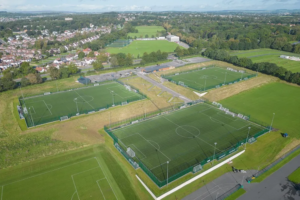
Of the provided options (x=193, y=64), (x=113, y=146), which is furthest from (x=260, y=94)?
(x=113, y=146)

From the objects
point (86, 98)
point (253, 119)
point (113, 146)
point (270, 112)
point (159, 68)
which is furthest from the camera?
point (159, 68)

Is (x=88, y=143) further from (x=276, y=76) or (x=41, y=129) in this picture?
(x=276, y=76)

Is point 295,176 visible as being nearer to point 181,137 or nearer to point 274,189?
point 274,189

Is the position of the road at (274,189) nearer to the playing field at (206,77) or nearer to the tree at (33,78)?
the playing field at (206,77)

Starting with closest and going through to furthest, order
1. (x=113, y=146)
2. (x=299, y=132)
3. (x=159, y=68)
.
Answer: (x=113, y=146)
(x=299, y=132)
(x=159, y=68)

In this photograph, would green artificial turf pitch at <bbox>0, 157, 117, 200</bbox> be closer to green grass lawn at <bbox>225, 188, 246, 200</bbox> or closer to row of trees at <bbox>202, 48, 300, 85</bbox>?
green grass lawn at <bbox>225, 188, 246, 200</bbox>

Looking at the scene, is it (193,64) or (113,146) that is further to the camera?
(193,64)

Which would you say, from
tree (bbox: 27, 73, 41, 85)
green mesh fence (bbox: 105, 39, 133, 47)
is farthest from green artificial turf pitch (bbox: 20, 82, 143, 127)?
green mesh fence (bbox: 105, 39, 133, 47)
